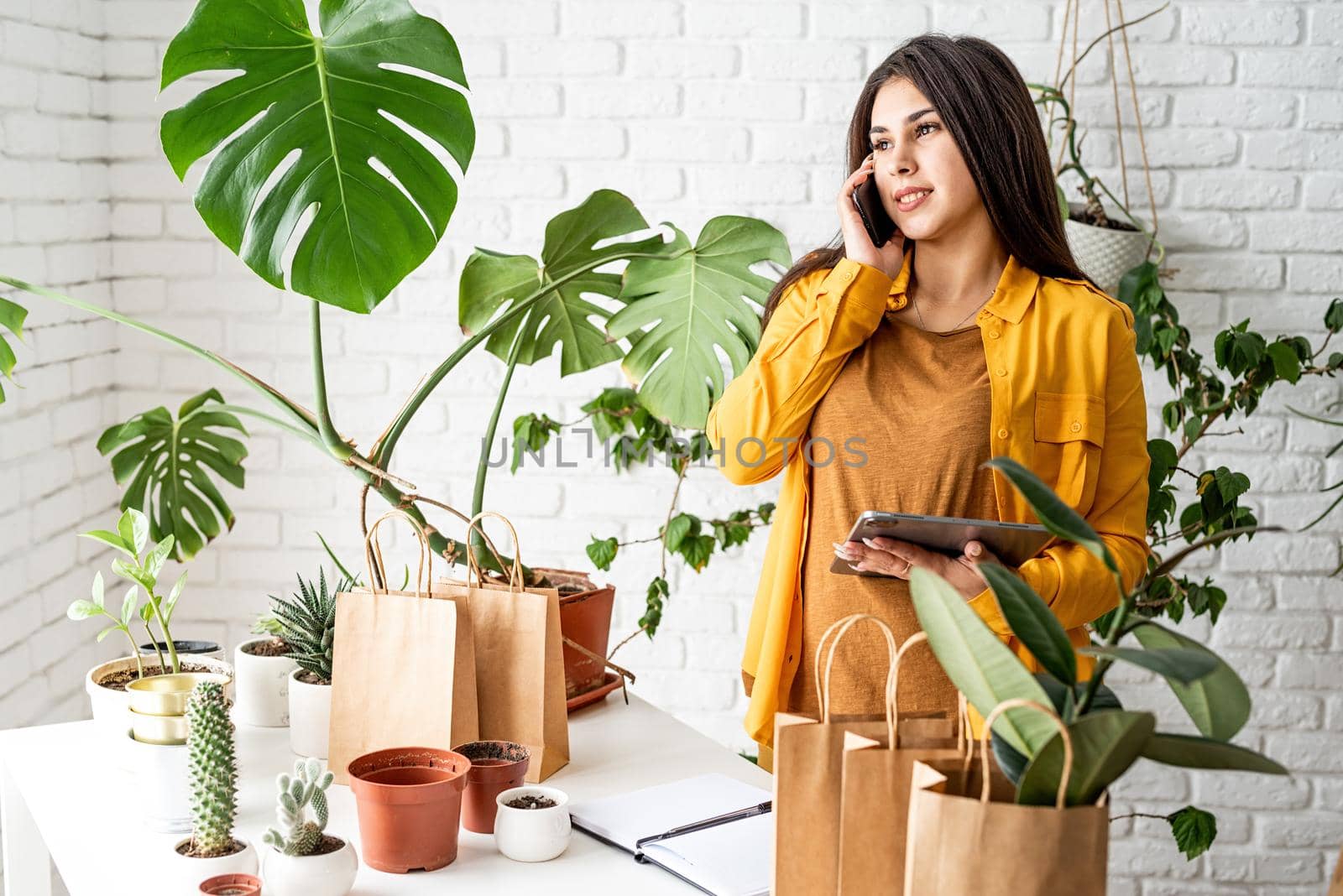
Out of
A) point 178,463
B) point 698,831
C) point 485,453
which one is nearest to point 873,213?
point 485,453

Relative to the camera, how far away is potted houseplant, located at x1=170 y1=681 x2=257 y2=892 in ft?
3.77

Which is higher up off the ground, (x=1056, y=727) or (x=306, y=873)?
(x=1056, y=727)

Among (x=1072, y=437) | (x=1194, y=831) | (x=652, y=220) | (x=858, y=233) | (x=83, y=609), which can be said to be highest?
(x=652, y=220)

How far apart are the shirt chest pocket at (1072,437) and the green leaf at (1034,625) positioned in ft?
3.03

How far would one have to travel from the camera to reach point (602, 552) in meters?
2.56

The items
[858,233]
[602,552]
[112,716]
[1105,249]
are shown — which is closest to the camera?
[112,716]

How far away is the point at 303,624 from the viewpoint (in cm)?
155

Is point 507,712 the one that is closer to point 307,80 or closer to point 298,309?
point 307,80

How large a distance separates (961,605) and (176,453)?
1.69 meters

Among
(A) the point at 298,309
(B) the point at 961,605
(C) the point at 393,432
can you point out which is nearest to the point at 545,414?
(A) the point at 298,309

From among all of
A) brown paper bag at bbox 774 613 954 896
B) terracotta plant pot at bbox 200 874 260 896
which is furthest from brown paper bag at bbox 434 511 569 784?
brown paper bag at bbox 774 613 954 896

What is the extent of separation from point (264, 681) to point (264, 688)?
1 cm

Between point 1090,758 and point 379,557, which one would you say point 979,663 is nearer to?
point 1090,758

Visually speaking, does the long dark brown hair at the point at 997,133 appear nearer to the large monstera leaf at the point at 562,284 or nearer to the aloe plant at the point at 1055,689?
the large monstera leaf at the point at 562,284
